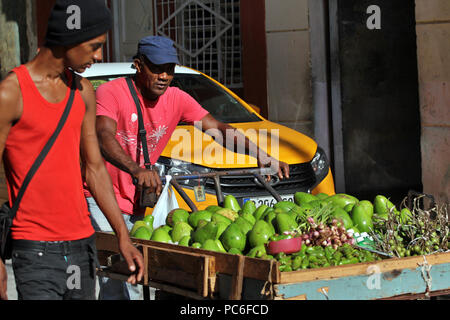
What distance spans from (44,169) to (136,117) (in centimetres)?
180

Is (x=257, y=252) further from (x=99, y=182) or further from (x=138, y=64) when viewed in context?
(x=138, y=64)

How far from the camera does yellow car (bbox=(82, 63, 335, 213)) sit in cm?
630

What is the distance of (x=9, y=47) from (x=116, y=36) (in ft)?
5.97

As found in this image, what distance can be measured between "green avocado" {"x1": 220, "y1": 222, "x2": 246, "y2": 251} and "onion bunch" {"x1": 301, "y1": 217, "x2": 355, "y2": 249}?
11.3 inches

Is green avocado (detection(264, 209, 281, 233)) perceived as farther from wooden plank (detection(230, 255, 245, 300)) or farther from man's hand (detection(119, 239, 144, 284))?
man's hand (detection(119, 239, 144, 284))

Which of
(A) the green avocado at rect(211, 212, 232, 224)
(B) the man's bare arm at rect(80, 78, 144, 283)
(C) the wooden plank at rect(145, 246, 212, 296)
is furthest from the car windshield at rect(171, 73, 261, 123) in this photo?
(B) the man's bare arm at rect(80, 78, 144, 283)

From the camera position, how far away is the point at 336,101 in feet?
36.2

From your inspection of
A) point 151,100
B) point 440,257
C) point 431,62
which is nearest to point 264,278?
point 440,257

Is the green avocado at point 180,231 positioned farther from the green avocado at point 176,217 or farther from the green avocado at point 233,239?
the green avocado at point 233,239

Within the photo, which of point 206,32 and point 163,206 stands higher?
point 206,32

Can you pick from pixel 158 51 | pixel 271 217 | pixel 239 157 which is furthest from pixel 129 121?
pixel 239 157

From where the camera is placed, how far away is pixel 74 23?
123 inches

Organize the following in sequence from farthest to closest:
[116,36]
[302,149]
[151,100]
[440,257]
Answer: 1. [116,36]
2. [302,149]
3. [151,100]
4. [440,257]
